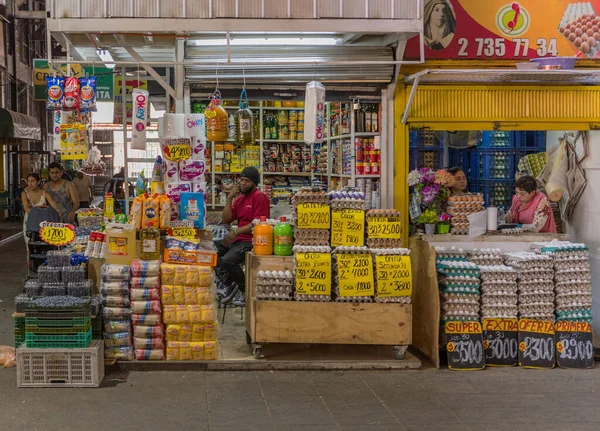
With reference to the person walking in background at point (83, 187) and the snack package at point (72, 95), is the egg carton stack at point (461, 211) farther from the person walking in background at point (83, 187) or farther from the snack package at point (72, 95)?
the person walking in background at point (83, 187)

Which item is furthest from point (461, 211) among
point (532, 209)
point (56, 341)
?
point (56, 341)

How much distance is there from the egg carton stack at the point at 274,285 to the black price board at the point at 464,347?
157 centimetres

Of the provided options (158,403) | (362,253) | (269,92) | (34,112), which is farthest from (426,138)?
(34,112)

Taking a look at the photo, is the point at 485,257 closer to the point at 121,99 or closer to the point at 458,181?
the point at 458,181

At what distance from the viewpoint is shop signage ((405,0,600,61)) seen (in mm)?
9125

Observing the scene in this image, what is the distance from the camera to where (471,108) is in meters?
9.21

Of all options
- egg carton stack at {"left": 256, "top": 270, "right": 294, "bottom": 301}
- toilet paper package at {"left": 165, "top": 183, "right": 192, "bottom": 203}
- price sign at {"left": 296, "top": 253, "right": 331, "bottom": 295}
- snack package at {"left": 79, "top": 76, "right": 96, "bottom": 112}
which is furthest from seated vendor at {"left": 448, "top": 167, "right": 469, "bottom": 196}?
snack package at {"left": 79, "top": 76, "right": 96, "bottom": 112}

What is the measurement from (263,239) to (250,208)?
174 cm

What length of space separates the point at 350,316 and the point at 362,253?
2.02ft

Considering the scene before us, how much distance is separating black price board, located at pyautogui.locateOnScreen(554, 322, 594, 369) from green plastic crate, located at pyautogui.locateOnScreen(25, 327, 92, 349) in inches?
178

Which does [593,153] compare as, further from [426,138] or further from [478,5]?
[426,138]

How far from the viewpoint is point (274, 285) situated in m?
7.67

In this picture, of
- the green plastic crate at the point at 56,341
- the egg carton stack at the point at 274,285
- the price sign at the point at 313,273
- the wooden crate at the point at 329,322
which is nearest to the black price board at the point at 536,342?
the wooden crate at the point at 329,322

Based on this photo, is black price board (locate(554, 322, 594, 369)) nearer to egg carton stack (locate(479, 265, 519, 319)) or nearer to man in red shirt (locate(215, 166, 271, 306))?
egg carton stack (locate(479, 265, 519, 319))
